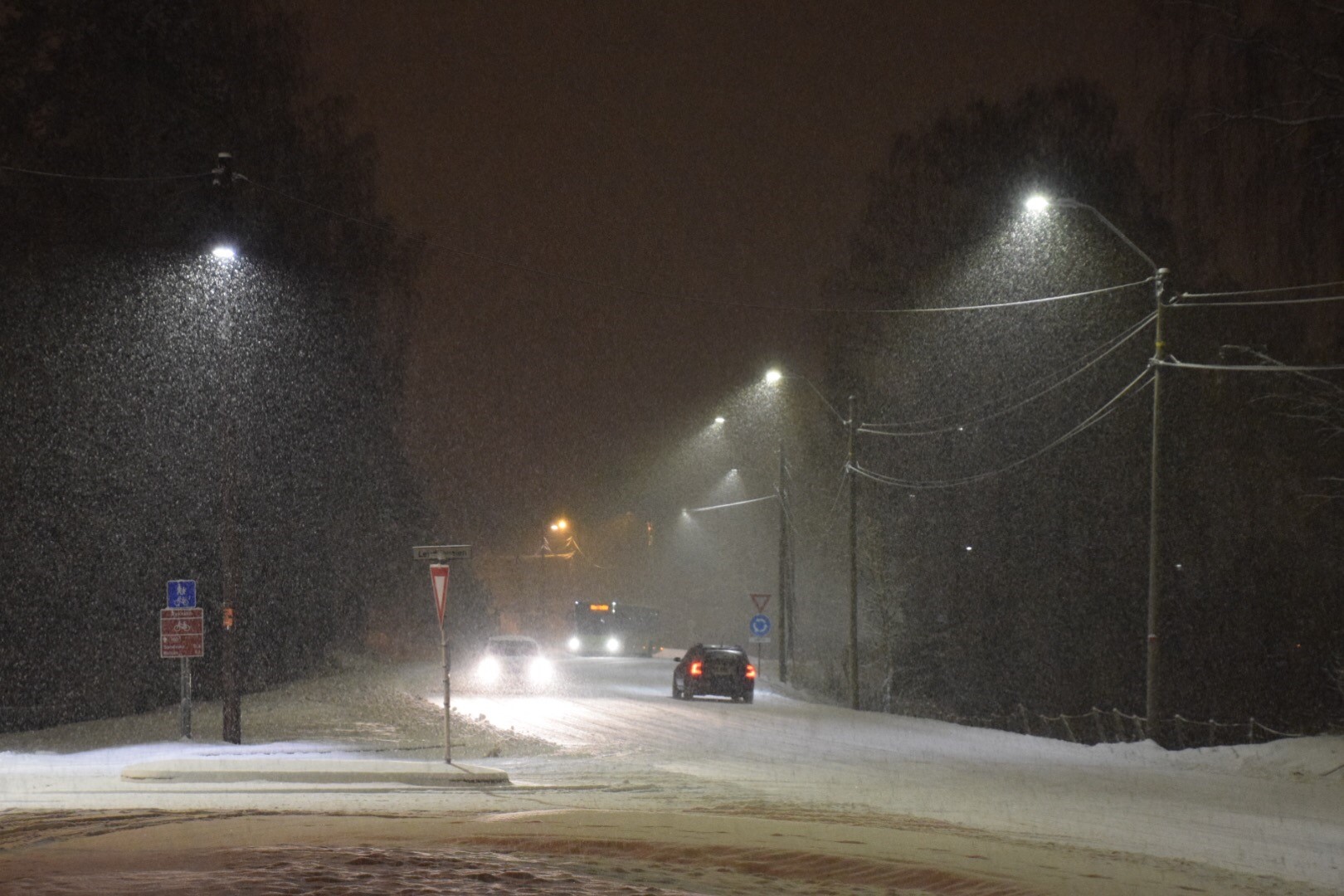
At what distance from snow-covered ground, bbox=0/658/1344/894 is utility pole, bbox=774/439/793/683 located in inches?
572

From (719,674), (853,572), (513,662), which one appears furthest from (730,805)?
(513,662)

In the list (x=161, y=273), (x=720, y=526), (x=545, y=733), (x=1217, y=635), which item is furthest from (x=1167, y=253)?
(x=720, y=526)

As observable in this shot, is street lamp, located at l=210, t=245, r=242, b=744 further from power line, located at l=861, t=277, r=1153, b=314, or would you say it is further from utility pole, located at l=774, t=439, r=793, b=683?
utility pole, located at l=774, t=439, r=793, b=683

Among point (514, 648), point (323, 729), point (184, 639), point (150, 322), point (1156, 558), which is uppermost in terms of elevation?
point (150, 322)

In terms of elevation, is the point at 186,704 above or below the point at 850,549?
below

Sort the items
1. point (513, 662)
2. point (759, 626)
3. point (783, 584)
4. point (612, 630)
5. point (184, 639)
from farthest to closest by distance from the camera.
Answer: point (612, 630) < point (513, 662) < point (783, 584) < point (759, 626) < point (184, 639)

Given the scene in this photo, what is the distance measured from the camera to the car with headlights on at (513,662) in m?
47.5

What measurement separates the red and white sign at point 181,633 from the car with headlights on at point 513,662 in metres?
24.2

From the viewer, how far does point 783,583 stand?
47.2m

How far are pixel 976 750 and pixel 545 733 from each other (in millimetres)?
7565

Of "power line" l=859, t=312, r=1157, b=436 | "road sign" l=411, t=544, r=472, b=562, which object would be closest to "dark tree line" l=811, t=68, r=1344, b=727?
"power line" l=859, t=312, r=1157, b=436

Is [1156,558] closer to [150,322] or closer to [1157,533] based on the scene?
[1157,533]

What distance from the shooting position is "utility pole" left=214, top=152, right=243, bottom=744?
2133 cm

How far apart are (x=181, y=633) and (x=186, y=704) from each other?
112 centimetres
